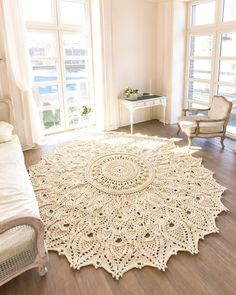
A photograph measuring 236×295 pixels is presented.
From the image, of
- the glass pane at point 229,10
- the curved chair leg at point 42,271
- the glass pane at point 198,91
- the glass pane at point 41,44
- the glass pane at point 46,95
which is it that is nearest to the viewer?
the curved chair leg at point 42,271

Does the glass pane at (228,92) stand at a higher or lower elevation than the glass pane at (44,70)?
lower

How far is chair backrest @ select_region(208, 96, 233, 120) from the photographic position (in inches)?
166

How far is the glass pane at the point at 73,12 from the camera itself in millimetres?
4782

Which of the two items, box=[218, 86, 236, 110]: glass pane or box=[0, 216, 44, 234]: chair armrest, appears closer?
box=[0, 216, 44, 234]: chair armrest

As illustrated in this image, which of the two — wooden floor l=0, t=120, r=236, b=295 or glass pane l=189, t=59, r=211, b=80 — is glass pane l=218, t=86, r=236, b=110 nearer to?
glass pane l=189, t=59, r=211, b=80

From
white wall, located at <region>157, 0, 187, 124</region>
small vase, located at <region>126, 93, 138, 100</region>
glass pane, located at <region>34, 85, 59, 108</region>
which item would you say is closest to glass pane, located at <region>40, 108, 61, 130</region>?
glass pane, located at <region>34, 85, 59, 108</region>

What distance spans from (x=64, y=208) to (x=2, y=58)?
105 inches

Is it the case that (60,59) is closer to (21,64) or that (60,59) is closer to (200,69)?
(21,64)

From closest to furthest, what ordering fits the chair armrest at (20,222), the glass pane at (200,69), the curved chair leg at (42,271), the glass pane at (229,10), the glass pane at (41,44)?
1. the chair armrest at (20,222)
2. the curved chair leg at (42,271)
3. the glass pane at (229,10)
4. the glass pane at (41,44)
5. the glass pane at (200,69)

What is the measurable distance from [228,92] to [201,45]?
1.20m

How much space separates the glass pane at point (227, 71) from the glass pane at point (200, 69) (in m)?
0.30

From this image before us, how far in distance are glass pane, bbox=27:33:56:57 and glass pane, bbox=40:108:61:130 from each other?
1.11 meters

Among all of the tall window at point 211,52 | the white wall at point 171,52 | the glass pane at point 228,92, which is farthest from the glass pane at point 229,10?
the glass pane at point 228,92

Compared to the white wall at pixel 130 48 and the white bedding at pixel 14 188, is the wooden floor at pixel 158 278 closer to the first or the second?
the white bedding at pixel 14 188
